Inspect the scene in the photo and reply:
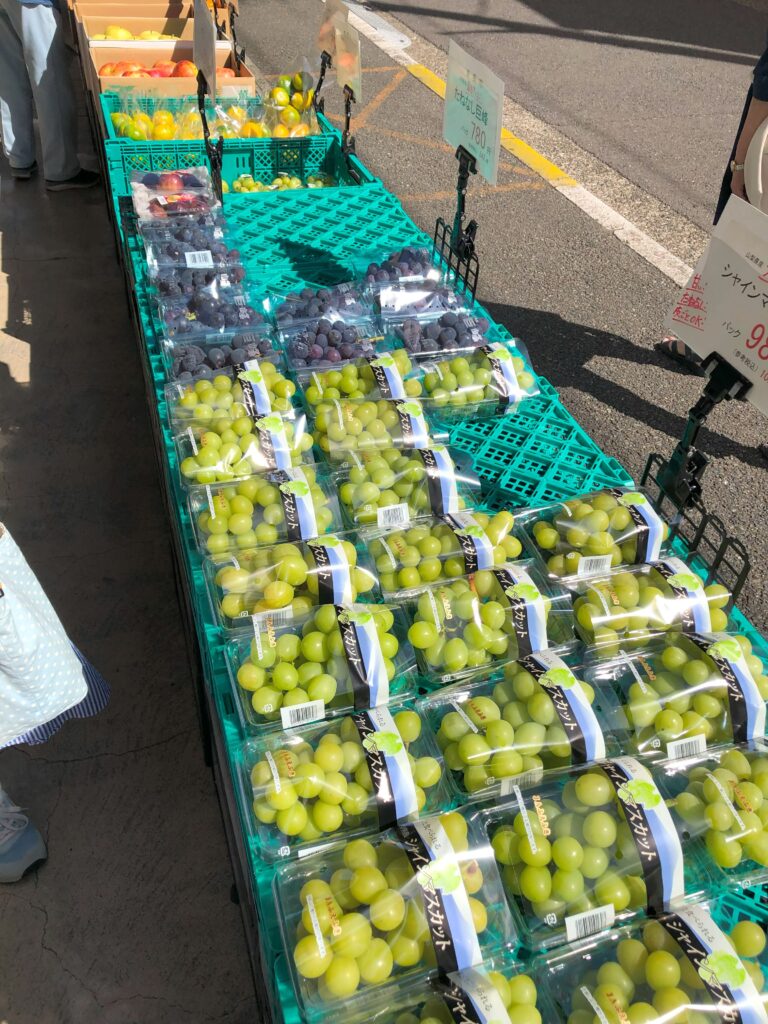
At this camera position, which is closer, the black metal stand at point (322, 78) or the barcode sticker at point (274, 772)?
the barcode sticker at point (274, 772)

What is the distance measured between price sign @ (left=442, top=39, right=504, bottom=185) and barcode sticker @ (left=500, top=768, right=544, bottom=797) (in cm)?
176

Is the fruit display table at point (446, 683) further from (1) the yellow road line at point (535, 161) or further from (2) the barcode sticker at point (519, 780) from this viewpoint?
(1) the yellow road line at point (535, 161)

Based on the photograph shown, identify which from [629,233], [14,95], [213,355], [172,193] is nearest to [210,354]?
[213,355]

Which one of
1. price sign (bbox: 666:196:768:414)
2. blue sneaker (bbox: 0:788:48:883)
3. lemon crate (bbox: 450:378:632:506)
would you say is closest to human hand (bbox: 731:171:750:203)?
lemon crate (bbox: 450:378:632:506)

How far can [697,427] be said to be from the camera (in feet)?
5.48

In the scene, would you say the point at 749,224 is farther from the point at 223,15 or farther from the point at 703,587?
the point at 223,15

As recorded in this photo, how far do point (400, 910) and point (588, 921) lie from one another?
0.96ft

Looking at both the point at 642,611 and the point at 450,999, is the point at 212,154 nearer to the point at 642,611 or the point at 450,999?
the point at 642,611

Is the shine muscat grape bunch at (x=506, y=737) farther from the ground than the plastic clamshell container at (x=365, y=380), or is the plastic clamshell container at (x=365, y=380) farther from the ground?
the plastic clamshell container at (x=365, y=380)

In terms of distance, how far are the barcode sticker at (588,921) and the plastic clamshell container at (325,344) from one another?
1579mm

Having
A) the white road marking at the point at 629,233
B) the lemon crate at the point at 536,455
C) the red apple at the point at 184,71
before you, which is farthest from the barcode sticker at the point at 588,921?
the red apple at the point at 184,71

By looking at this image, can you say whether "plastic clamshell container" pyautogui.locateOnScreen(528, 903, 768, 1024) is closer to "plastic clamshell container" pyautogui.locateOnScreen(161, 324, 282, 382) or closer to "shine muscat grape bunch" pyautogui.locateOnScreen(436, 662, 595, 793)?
"shine muscat grape bunch" pyautogui.locateOnScreen(436, 662, 595, 793)

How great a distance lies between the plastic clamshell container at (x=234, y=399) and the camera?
204 centimetres

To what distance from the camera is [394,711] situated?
1.44 meters
